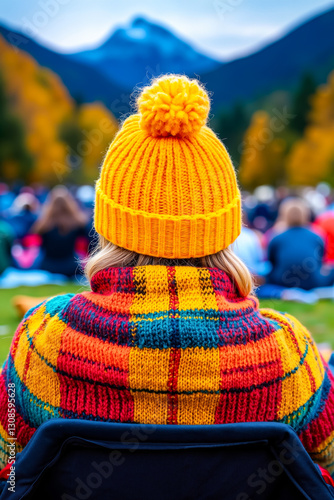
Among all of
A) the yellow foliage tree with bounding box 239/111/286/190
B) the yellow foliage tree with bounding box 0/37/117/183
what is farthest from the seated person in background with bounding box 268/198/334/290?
the yellow foliage tree with bounding box 239/111/286/190

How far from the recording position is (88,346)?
1.26 metres

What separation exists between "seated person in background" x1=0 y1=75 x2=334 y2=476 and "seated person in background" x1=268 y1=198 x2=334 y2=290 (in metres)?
4.55

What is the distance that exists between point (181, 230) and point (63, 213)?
579cm

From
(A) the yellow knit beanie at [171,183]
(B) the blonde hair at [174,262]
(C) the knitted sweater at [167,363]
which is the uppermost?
(A) the yellow knit beanie at [171,183]

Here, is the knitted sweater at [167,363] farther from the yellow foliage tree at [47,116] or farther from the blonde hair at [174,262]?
the yellow foliage tree at [47,116]

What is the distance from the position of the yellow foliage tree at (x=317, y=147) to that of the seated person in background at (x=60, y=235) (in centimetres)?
3231

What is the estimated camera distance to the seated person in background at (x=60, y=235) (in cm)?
693

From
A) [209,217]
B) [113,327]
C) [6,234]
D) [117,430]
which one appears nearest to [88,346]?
[113,327]

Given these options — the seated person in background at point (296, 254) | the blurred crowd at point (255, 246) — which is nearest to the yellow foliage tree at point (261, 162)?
the blurred crowd at point (255, 246)

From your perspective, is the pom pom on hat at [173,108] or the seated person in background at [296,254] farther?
the seated person in background at [296,254]

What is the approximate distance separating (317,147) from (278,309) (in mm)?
39289

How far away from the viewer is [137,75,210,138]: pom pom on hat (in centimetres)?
144

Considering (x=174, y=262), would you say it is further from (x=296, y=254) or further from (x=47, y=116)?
(x=47, y=116)

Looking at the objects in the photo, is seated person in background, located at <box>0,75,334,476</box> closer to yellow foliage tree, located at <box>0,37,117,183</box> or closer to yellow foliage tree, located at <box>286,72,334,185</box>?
yellow foliage tree, located at <box>0,37,117,183</box>
